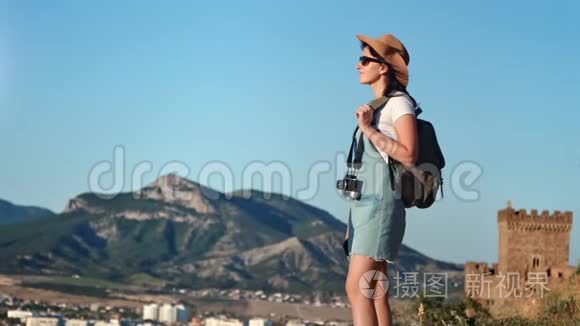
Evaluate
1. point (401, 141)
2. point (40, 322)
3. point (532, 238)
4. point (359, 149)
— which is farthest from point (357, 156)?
point (40, 322)

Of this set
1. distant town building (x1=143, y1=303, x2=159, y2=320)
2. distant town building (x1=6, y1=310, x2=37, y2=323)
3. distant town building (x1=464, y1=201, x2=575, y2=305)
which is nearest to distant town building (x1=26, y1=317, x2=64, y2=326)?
distant town building (x1=6, y1=310, x2=37, y2=323)

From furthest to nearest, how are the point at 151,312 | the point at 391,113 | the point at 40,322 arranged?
1. the point at 151,312
2. the point at 40,322
3. the point at 391,113

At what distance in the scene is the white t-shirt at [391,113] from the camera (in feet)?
23.1

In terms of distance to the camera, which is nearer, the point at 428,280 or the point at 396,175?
the point at 396,175

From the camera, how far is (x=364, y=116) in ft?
23.2

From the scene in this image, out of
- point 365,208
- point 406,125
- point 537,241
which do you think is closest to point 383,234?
point 365,208

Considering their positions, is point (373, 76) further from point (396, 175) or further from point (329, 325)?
point (329, 325)

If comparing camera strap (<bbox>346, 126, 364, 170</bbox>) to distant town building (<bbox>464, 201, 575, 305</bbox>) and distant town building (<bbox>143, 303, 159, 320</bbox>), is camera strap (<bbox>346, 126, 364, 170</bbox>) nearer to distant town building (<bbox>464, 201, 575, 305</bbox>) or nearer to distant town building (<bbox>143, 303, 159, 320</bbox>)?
distant town building (<bbox>464, 201, 575, 305</bbox>)

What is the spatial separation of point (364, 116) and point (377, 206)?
55 cm

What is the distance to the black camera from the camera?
7.04m

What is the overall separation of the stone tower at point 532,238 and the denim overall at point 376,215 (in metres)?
48.3

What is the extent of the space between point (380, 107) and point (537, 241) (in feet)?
164

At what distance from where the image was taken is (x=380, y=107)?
7160 millimetres

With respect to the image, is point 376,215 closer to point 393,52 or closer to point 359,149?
point 359,149
